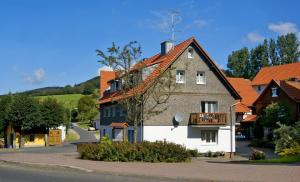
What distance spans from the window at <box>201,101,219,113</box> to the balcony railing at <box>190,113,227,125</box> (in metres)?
1.41

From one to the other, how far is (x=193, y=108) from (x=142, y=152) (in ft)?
58.2

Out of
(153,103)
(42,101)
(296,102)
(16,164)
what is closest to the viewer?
(16,164)

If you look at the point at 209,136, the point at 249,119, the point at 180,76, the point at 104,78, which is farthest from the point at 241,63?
the point at 180,76

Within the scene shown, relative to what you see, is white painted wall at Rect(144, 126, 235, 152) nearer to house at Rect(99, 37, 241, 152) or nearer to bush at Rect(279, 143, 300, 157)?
house at Rect(99, 37, 241, 152)

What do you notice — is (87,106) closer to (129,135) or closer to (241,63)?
(241,63)

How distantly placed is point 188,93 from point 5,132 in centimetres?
2985

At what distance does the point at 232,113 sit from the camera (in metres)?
41.9

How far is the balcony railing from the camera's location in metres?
39.2

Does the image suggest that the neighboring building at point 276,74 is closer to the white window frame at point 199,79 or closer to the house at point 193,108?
the house at point 193,108

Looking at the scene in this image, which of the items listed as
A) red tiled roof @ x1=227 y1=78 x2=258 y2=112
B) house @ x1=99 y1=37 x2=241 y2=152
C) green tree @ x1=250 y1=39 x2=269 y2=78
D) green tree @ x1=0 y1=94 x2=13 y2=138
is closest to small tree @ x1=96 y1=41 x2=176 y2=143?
house @ x1=99 y1=37 x2=241 y2=152

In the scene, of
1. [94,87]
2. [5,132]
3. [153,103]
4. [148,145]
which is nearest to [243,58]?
[94,87]

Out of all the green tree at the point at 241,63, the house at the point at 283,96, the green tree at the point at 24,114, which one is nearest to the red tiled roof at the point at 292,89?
the house at the point at 283,96

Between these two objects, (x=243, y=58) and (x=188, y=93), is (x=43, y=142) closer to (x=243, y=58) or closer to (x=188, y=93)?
(x=188, y=93)

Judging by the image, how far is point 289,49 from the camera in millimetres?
98812
